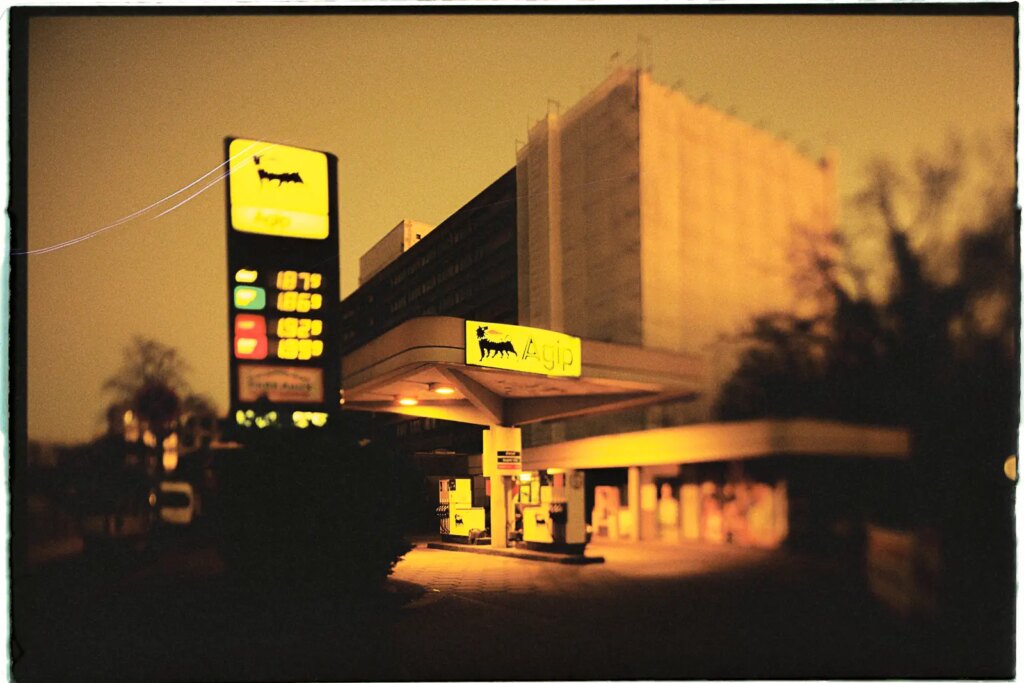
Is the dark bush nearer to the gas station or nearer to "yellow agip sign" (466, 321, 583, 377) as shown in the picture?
the gas station

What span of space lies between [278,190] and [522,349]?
4300mm

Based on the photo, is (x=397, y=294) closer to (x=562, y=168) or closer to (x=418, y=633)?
(x=562, y=168)

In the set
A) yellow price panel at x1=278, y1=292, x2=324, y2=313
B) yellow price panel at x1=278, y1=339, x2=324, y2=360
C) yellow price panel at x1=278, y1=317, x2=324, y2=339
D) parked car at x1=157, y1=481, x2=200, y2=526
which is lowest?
parked car at x1=157, y1=481, x2=200, y2=526

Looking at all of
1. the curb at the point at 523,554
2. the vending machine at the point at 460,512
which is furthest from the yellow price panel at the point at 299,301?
the vending machine at the point at 460,512

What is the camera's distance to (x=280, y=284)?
9.40 meters

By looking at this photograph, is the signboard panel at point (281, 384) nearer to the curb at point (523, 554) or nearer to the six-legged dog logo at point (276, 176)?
the six-legged dog logo at point (276, 176)

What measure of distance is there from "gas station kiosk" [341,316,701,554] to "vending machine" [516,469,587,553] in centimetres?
2

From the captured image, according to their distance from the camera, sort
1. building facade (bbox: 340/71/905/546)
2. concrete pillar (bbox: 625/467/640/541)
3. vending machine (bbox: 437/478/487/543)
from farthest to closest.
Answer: vending machine (bbox: 437/478/487/543) < concrete pillar (bbox: 625/467/640/541) < building facade (bbox: 340/71/905/546)

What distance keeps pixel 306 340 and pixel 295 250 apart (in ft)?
3.45

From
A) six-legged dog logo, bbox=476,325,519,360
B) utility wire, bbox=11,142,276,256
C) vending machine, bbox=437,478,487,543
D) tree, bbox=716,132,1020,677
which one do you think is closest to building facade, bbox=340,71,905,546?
tree, bbox=716,132,1020,677

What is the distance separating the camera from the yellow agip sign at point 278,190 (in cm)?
919

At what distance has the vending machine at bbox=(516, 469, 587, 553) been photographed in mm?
12227

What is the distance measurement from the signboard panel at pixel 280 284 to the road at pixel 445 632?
6.01 ft

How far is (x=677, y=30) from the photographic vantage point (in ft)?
29.9
